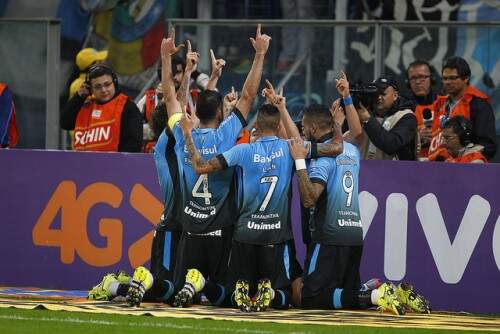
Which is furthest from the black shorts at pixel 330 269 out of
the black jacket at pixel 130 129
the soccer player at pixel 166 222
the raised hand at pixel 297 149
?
the black jacket at pixel 130 129

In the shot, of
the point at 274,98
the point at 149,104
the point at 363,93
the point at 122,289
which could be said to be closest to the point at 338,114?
the point at 363,93

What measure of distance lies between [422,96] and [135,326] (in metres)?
5.12

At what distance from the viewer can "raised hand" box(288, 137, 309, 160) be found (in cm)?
1380

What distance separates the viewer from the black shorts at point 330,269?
13961 mm

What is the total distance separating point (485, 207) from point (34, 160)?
4479mm

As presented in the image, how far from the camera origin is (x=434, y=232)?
14812 millimetres

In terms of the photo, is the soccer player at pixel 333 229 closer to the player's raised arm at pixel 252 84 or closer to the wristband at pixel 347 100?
the wristband at pixel 347 100

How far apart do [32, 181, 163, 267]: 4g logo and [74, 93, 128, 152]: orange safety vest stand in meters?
0.59

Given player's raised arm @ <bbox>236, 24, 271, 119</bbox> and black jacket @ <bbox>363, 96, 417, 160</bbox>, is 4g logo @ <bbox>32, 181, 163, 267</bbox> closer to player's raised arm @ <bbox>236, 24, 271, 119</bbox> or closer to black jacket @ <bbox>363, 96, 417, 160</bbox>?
player's raised arm @ <bbox>236, 24, 271, 119</bbox>

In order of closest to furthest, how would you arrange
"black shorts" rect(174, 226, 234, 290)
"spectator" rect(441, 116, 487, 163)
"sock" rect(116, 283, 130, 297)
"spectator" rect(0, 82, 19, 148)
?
"sock" rect(116, 283, 130, 297) → "black shorts" rect(174, 226, 234, 290) → "spectator" rect(441, 116, 487, 163) → "spectator" rect(0, 82, 19, 148)

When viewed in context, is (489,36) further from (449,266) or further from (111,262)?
(111,262)

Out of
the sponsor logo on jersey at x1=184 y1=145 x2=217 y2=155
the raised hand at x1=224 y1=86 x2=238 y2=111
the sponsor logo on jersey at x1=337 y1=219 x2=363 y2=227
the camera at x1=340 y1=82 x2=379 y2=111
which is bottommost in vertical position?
the sponsor logo on jersey at x1=337 y1=219 x2=363 y2=227

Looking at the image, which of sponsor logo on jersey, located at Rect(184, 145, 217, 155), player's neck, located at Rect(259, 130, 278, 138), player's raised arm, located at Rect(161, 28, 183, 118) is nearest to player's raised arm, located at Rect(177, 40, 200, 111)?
player's raised arm, located at Rect(161, 28, 183, 118)

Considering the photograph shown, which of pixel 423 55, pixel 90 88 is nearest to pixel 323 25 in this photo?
pixel 423 55
